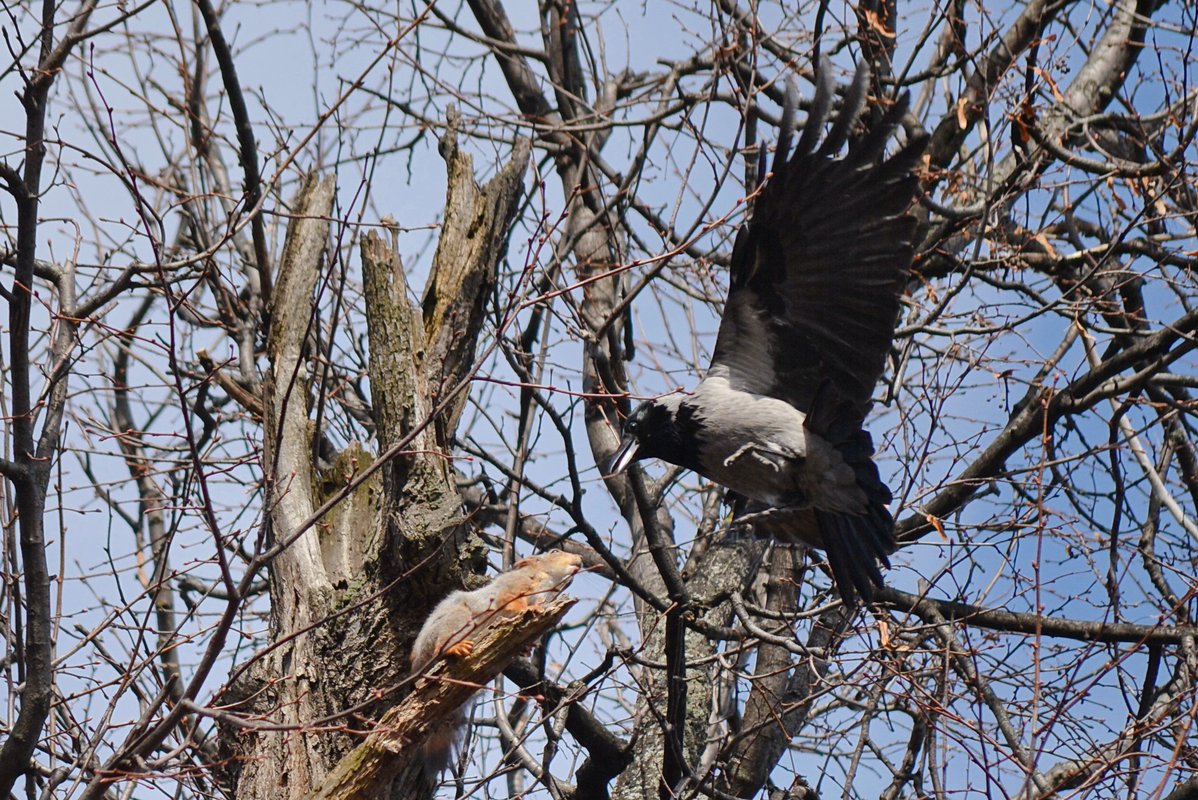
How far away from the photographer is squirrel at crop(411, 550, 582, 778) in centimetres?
338

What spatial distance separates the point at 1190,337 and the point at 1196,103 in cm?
124

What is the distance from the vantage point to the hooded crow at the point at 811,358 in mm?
4652

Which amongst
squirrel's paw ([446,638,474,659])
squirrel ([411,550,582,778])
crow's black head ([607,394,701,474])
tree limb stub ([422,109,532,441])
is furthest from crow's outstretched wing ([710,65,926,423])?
squirrel's paw ([446,638,474,659])

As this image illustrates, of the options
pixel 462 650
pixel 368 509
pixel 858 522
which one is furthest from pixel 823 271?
pixel 462 650

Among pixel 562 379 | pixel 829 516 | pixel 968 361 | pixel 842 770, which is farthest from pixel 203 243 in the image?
pixel 842 770

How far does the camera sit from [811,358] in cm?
507

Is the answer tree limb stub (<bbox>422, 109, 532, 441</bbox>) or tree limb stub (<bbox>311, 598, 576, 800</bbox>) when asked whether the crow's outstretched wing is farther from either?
tree limb stub (<bbox>311, 598, 576, 800</bbox>)

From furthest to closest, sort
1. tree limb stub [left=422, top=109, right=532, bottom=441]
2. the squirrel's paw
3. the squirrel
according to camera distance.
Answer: tree limb stub [left=422, top=109, right=532, bottom=441] < the squirrel < the squirrel's paw

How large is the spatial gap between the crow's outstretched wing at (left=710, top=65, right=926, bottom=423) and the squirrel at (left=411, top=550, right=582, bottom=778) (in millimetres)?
1591

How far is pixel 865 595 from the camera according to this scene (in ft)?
15.0

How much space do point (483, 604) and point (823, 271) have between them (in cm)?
211

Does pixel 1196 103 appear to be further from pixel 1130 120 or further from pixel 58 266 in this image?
pixel 58 266

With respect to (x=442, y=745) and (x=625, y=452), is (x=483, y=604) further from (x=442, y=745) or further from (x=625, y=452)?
(x=625, y=452)

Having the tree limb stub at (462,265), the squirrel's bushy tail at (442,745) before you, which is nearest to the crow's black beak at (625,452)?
the tree limb stub at (462,265)
